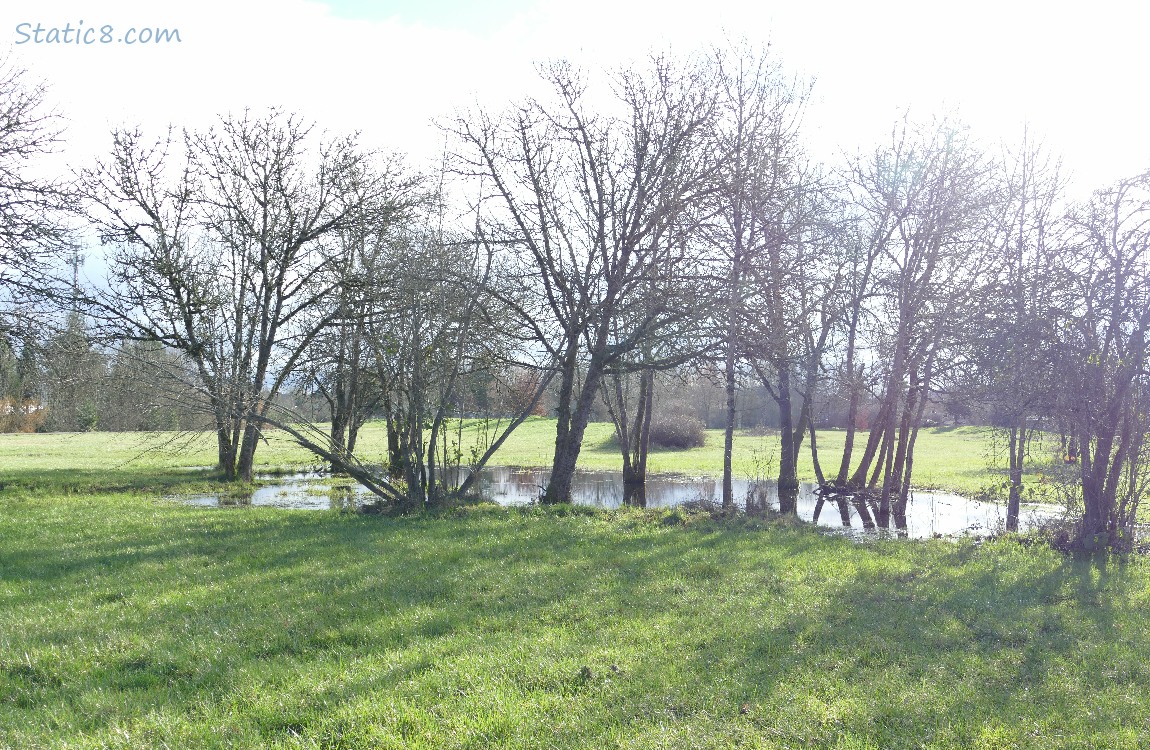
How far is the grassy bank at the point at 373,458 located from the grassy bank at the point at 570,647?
4.90m

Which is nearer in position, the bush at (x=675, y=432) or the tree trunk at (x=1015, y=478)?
the tree trunk at (x=1015, y=478)

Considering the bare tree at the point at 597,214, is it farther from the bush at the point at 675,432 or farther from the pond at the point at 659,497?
the bush at the point at 675,432

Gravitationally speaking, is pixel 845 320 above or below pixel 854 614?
above

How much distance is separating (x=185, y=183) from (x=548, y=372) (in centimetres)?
1205

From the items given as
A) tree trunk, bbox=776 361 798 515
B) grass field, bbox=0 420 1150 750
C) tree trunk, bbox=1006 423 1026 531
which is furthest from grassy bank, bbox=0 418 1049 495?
grass field, bbox=0 420 1150 750

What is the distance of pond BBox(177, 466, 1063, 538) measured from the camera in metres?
16.4

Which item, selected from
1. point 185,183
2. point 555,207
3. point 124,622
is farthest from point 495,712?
point 185,183

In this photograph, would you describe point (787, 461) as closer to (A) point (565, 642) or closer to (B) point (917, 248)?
(B) point (917, 248)

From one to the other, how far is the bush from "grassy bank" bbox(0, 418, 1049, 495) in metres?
0.94

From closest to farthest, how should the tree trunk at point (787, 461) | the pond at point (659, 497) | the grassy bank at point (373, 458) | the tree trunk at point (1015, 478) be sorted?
the tree trunk at point (1015, 478) < the pond at point (659, 497) < the tree trunk at point (787, 461) < the grassy bank at point (373, 458)

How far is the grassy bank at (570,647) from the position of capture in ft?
15.3

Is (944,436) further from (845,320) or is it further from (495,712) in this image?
(495,712)

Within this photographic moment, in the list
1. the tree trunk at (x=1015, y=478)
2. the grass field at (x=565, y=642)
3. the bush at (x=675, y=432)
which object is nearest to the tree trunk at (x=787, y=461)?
the tree trunk at (x=1015, y=478)

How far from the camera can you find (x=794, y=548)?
34.2 ft
